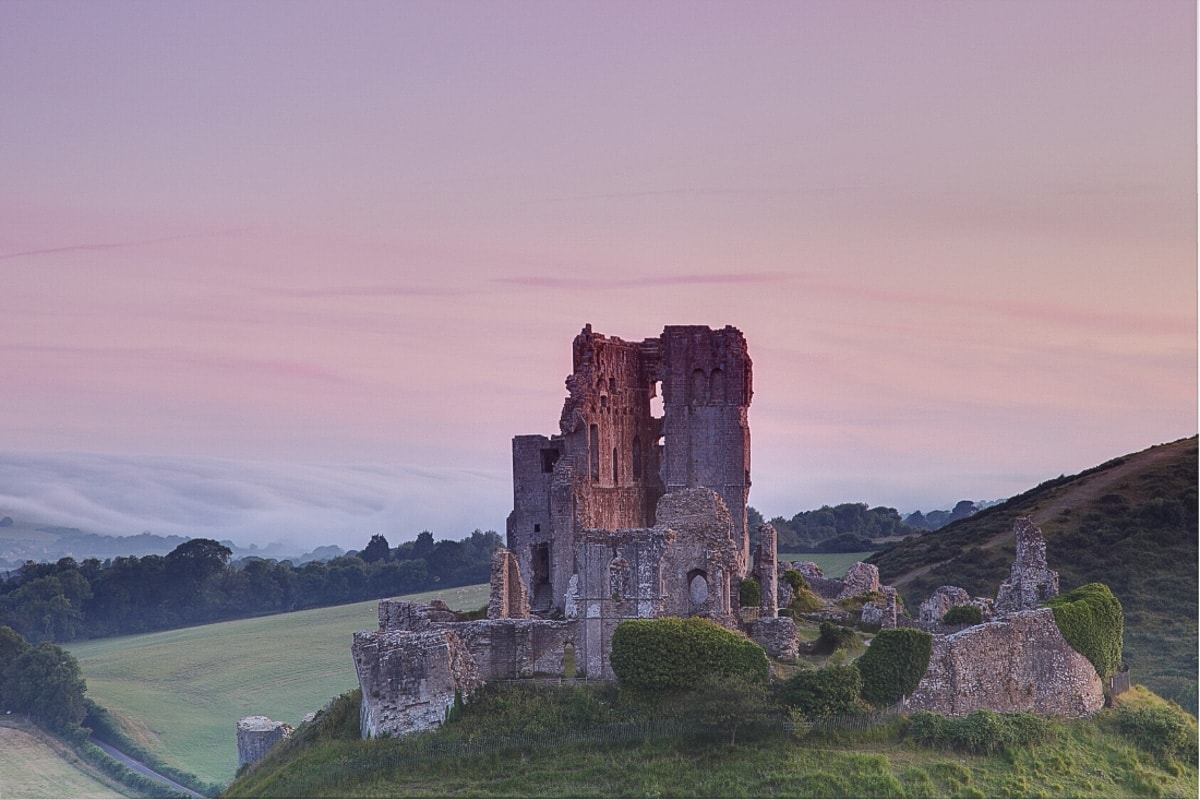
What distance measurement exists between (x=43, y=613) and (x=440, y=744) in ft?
280

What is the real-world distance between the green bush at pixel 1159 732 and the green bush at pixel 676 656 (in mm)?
11078

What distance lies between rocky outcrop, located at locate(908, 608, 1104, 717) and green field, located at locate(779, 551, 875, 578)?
51526 millimetres

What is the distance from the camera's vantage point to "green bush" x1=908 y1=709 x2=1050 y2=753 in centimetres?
4012

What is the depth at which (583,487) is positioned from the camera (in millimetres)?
51750

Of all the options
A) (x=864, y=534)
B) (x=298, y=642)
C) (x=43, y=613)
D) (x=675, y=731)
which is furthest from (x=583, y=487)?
(x=864, y=534)

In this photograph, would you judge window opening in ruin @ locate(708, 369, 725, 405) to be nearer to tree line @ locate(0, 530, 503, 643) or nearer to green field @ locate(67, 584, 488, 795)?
green field @ locate(67, 584, 488, 795)

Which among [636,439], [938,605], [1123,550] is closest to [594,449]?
[636,439]

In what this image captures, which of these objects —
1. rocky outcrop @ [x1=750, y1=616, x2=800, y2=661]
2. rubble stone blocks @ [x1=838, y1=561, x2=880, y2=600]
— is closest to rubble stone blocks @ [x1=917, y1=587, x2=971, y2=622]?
rubble stone blocks @ [x1=838, y1=561, x2=880, y2=600]

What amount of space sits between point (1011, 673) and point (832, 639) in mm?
5103

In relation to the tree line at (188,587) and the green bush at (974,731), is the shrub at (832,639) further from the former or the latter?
the tree line at (188,587)

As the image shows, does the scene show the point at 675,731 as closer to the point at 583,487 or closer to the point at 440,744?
the point at 440,744

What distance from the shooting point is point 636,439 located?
56.6 m

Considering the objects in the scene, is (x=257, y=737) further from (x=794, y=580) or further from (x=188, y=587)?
(x=188, y=587)

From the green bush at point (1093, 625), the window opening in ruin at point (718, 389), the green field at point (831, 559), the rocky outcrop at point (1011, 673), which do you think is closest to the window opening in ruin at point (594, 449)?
the window opening in ruin at point (718, 389)
